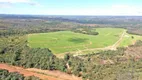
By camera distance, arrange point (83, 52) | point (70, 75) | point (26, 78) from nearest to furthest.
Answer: point (26, 78) < point (70, 75) < point (83, 52)

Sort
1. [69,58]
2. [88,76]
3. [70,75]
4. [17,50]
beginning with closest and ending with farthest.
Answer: [88,76] < [70,75] < [69,58] < [17,50]

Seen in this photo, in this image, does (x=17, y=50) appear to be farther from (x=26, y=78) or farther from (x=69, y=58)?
(x=26, y=78)

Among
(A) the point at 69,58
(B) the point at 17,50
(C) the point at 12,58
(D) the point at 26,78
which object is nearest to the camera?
(D) the point at 26,78

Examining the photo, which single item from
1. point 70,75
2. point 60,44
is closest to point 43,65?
point 70,75

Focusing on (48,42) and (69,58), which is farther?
(48,42)

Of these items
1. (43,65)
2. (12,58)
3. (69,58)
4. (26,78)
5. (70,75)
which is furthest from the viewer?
(69,58)

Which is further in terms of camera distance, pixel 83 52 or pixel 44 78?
pixel 83 52

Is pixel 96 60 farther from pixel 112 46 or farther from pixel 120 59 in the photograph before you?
pixel 112 46

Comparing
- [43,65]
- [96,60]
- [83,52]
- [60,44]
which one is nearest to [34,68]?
[43,65]
